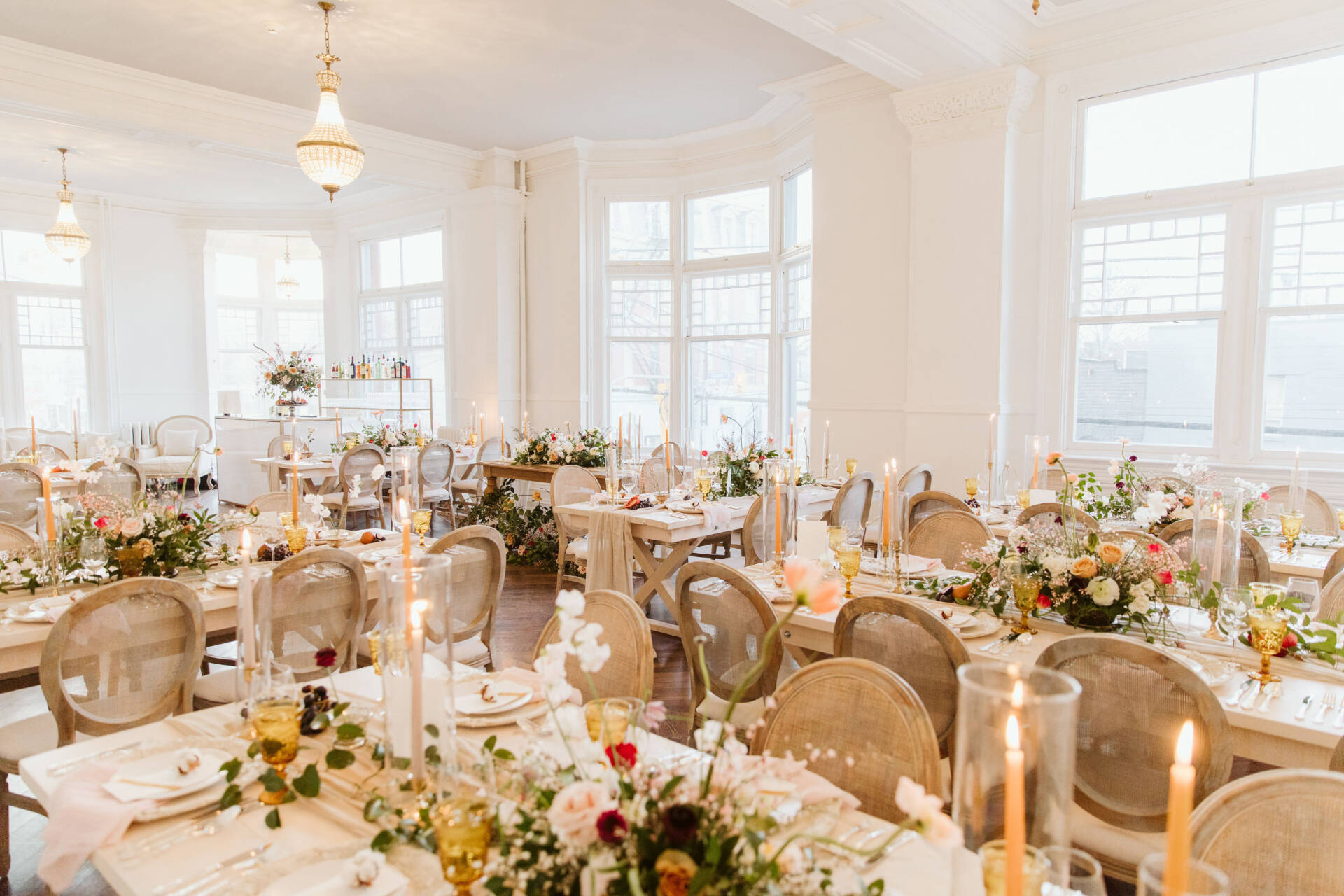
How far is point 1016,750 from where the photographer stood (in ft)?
2.78

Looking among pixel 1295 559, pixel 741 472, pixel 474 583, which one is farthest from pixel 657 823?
pixel 741 472

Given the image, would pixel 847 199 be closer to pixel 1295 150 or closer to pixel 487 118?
pixel 1295 150

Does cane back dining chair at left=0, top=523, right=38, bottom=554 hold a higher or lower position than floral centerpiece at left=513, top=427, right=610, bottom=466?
lower

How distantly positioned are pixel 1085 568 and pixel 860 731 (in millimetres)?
1160

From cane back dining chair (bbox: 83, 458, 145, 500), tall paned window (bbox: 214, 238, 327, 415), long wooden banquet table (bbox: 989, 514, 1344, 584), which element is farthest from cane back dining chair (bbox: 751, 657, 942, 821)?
tall paned window (bbox: 214, 238, 327, 415)

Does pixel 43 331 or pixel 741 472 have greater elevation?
pixel 43 331

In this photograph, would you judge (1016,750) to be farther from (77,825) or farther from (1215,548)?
(1215,548)

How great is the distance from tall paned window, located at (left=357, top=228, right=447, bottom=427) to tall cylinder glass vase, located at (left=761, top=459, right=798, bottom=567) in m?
7.38

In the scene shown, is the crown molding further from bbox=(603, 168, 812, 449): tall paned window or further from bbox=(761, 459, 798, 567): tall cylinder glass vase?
bbox=(761, 459, 798, 567): tall cylinder glass vase

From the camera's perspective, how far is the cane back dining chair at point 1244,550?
3.18 m

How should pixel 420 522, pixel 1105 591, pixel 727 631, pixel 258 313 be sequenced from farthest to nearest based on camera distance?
pixel 258 313 < pixel 420 522 < pixel 727 631 < pixel 1105 591

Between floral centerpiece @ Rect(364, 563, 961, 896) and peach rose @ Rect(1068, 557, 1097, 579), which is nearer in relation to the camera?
floral centerpiece @ Rect(364, 563, 961, 896)

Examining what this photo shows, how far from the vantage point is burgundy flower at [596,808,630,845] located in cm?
94

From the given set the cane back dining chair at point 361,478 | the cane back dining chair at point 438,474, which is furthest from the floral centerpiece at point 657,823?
the cane back dining chair at point 438,474
